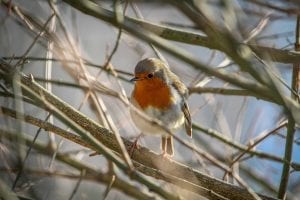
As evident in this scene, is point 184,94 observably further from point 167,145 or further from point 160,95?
point 167,145

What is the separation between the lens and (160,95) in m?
4.70

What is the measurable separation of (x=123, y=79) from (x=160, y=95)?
0.49 metres

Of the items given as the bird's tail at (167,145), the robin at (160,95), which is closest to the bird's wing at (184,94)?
the robin at (160,95)

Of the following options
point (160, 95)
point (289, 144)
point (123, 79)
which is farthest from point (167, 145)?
point (289, 144)

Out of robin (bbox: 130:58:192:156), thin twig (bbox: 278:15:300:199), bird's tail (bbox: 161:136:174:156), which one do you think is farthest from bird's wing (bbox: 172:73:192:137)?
thin twig (bbox: 278:15:300:199)

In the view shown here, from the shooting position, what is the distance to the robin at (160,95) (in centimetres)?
463

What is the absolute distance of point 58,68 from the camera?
6.03 m

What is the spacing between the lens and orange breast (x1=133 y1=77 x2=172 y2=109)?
4.64 m

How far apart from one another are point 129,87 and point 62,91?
784 millimetres

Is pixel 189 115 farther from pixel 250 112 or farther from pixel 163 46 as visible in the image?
pixel 163 46

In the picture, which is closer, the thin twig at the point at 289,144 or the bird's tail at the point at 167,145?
the thin twig at the point at 289,144

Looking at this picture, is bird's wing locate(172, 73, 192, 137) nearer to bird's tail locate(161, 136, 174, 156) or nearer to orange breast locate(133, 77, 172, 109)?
orange breast locate(133, 77, 172, 109)

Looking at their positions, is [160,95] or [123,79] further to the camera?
[160,95]

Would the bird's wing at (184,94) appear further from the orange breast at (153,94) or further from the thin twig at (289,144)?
the thin twig at (289,144)
